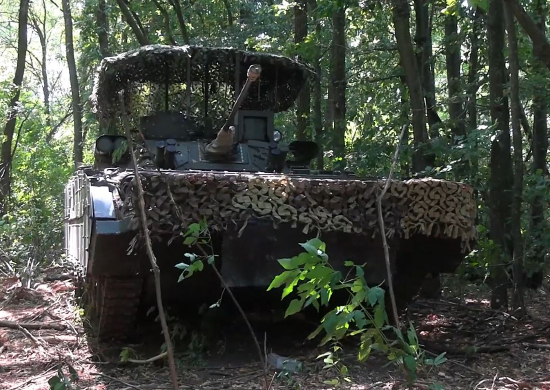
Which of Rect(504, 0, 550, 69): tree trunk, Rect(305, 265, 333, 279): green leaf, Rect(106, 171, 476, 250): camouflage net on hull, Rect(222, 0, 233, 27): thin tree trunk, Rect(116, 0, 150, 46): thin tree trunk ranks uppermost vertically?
Rect(222, 0, 233, 27): thin tree trunk

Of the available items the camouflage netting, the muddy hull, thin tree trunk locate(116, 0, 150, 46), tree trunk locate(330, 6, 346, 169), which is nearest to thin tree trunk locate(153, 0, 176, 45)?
thin tree trunk locate(116, 0, 150, 46)

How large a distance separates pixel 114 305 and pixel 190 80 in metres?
3.83

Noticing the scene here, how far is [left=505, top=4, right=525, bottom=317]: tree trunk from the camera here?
6.49 m

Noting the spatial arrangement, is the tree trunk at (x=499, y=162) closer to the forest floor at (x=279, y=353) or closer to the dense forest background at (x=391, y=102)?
the dense forest background at (x=391, y=102)

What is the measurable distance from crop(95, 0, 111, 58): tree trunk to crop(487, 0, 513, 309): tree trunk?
9.79 m

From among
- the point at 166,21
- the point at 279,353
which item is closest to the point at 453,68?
the point at 166,21

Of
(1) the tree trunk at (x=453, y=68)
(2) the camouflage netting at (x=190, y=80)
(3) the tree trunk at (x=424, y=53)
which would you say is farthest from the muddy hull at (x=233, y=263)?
(1) the tree trunk at (x=453, y=68)

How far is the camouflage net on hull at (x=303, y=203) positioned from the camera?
4789mm

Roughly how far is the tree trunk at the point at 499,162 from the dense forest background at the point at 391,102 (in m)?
0.01

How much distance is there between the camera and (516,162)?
698cm

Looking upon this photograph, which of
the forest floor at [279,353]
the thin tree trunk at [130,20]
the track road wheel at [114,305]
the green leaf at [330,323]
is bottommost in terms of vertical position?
the forest floor at [279,353]

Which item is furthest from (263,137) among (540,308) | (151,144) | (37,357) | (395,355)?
(395,355)

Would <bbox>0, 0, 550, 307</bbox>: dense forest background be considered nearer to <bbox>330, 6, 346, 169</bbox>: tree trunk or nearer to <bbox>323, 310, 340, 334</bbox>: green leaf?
<bbox>330, 6, 346, 169</bbox>: tree trunk

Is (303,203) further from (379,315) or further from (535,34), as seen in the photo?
(379,315)
